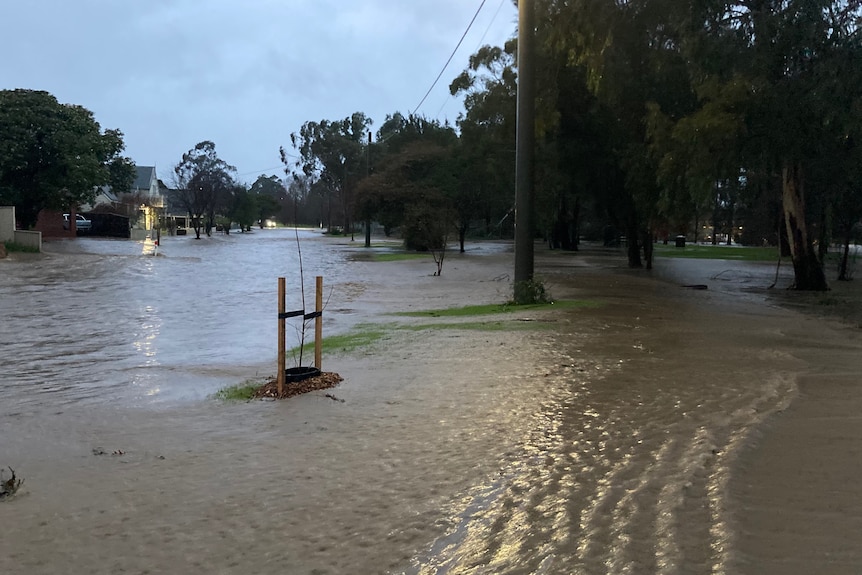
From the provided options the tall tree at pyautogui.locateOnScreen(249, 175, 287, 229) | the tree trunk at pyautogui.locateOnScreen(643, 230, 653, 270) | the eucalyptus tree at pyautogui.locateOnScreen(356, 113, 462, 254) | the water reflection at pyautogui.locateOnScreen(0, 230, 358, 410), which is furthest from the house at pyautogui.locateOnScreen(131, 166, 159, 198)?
the tree trunk at pyautogui.locateOnScreen(643, 230, 653, 270)

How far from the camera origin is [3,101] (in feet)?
143

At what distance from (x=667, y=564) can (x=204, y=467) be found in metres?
3.29

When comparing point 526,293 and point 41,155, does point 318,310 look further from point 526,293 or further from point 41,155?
point 41,155

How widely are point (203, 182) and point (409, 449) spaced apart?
79309 millimetres

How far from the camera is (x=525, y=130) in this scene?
15039mm

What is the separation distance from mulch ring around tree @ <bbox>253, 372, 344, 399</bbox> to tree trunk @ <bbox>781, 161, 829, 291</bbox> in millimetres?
16112

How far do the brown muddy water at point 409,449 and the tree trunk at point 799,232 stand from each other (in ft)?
30.5

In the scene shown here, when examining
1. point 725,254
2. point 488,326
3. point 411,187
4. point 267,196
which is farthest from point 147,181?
point 488,326

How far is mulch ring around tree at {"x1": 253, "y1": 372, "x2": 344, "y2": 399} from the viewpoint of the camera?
7.63 metres

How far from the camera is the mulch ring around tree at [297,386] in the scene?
7.63 metres

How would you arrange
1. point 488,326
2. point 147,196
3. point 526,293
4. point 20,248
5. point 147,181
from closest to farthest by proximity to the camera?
point 488,326 < point 526,293 < point 20,248 < point 147,196 < point 147,181

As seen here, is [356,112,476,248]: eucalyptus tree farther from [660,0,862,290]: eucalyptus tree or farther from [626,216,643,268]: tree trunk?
[660,0,862,290]: eucalyptus tree

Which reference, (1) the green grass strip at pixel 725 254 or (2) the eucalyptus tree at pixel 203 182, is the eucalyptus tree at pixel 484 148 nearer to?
(1) the green grass strip at pixel 725 254

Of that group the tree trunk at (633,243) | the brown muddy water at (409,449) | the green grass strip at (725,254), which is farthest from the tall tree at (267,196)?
the brown muddy water at (409,449)
